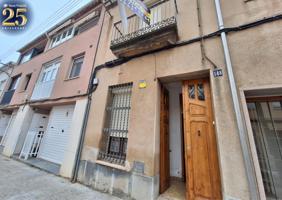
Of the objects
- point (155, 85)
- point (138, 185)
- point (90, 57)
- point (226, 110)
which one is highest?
point (90, 57)

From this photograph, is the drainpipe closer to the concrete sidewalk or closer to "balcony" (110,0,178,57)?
"balcony" (110,0,178,57)

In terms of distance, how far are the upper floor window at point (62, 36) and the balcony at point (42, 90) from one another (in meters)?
3.09

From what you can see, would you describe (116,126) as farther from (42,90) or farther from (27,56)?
(27,56)

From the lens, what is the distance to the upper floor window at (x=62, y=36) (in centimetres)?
805

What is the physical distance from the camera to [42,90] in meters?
7.23

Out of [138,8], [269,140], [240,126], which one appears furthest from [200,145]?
[138,8]

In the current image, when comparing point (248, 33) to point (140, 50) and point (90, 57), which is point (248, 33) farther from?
point (90, 57)

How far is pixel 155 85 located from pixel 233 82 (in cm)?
178

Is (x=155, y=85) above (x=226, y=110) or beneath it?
above

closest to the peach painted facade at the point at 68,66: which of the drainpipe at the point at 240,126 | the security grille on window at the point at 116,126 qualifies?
the security grille on window at the point at 116,126

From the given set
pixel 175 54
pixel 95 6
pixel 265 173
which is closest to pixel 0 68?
pixel 95 6

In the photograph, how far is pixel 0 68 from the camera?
1253cm

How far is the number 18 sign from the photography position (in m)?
6.36

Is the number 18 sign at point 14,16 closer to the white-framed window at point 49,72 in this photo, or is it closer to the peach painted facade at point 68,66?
the peach painted facade at point 68,66
